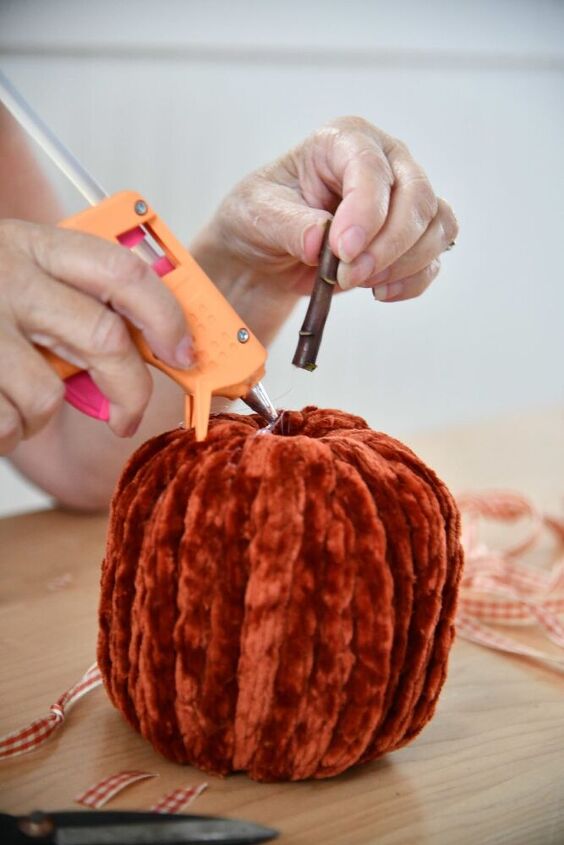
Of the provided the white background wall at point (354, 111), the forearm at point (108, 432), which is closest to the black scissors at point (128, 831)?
the forearm at point (108, 432)

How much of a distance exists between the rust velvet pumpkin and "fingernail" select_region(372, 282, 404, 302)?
15 cm

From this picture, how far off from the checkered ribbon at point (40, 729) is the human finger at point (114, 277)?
0.20 meters

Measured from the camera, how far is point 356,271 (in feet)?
1.74

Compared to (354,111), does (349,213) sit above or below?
below

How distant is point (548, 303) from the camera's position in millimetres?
1937

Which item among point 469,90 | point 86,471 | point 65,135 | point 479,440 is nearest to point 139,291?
point 86,471

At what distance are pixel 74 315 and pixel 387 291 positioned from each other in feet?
0.74

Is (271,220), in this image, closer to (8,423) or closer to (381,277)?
(381,277)

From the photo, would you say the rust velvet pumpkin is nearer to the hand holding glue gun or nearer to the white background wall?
the hand holding glue gun

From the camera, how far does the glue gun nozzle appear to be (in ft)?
1.64

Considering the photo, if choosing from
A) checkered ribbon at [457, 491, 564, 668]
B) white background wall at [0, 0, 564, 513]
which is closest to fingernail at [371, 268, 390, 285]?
checkered ribbon at [457, 491, 564, 668]

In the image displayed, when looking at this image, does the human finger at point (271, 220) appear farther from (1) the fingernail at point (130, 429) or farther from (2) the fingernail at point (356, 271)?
(1) the fingernail at point (130, 429)

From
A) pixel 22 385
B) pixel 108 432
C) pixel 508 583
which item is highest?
pixel 22 385

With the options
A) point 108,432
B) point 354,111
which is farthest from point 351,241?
point 354,111
